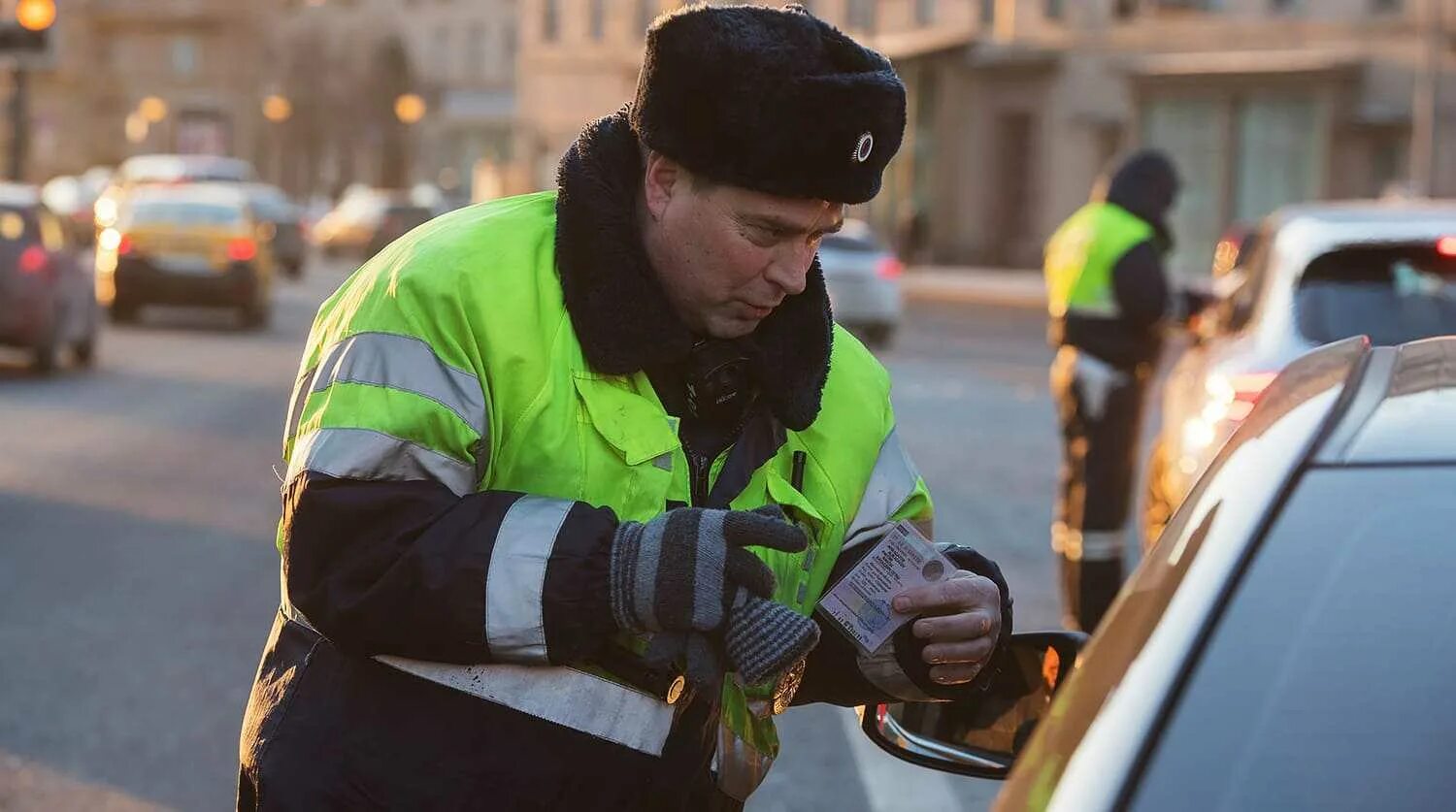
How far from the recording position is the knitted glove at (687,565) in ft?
8.61

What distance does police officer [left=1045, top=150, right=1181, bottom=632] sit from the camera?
873cm

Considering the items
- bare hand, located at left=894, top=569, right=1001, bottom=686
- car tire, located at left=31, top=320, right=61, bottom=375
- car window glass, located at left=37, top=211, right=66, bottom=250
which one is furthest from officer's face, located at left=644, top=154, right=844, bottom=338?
car window glass, located at left=37, top=211, right=66, bottom=250

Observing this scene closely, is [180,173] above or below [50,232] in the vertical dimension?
below

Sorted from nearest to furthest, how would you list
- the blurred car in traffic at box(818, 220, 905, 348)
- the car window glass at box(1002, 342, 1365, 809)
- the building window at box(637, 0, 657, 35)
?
1. the car window glass at box(1002, 342, 1365, 809)
2. the blurred car in traffic at box(818, 220, 905, 348)
3. the building window at box(637, 0, 657, 35)

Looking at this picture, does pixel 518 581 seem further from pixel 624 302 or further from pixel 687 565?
pixel 624 302

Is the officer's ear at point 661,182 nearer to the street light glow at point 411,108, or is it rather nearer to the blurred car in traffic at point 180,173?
the blurred car in traffic at point 180,173

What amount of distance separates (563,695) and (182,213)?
2519 cm

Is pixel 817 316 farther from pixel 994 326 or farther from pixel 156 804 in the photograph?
pixel 994 326

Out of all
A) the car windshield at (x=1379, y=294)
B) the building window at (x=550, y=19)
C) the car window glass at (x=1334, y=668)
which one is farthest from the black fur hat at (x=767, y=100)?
the building window at (x=550, y=19)

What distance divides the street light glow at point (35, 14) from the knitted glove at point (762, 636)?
23.6 m

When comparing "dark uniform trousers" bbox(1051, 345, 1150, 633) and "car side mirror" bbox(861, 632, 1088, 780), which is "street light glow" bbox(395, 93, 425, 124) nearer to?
"dark uniform trousers" bbox(1051, 345, 1150, 633)

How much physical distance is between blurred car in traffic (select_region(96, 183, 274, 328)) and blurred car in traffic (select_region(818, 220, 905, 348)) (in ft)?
21.2

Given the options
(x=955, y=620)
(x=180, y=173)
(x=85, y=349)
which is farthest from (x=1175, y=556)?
(x=180, y=173)

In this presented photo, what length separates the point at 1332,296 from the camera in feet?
25.0
